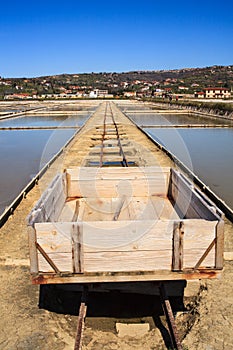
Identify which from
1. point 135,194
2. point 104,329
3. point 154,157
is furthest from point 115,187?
A: point 154,157

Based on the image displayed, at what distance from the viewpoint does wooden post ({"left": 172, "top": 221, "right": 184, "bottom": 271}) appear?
2.50 meters

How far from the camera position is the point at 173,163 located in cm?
945

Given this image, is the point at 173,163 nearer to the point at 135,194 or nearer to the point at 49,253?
the point at 135,194

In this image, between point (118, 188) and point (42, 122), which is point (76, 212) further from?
point (42, 122)

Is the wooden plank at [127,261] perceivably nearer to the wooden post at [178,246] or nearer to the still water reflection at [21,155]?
the wooden post at [178,246]

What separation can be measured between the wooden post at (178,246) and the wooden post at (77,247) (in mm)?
643

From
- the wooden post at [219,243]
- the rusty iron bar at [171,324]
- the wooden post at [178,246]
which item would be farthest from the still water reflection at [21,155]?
the wooden post at [219,243]

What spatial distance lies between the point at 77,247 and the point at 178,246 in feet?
2.28

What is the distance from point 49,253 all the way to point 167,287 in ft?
4.56

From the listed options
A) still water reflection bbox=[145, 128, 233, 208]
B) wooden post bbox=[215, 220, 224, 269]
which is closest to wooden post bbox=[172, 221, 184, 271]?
wooden post bbox=[215, 220, 224, 269]

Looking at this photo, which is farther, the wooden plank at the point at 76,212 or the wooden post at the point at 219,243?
the wooden plank at the point at 76,212

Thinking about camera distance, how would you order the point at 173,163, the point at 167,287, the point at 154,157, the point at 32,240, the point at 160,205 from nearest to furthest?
the point at 32,240 → the point at 167,287 → the point at 160,205 → the point at 173,163 → the point at 154,157

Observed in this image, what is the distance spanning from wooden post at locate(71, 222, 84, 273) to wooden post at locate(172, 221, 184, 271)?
2.11 feet

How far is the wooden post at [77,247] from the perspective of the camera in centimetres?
246
